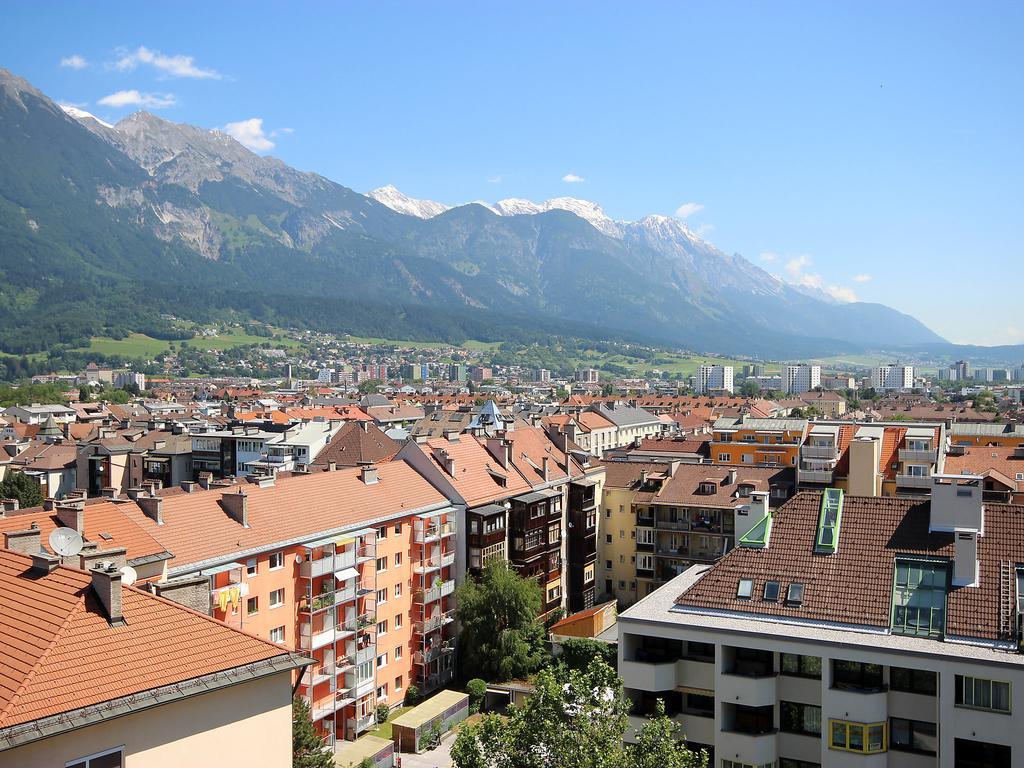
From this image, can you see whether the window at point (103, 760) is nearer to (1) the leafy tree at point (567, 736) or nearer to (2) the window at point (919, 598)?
(1) the leafy tree at point (567, 736)

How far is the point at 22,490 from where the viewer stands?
240 ft

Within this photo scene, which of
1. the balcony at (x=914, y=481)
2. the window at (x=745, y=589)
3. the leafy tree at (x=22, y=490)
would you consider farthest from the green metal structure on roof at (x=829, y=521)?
the leafy tree at (x=22, y=490)

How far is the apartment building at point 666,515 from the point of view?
5588 centimetres

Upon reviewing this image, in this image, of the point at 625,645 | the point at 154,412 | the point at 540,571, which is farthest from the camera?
the point at 154,412

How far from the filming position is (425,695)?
4603 cm

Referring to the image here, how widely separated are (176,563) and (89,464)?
5958cm

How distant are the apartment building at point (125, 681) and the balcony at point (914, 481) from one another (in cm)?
5127

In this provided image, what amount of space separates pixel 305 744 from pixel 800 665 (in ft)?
53.6

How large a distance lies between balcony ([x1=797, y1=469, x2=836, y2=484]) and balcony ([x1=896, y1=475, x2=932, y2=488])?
418cm

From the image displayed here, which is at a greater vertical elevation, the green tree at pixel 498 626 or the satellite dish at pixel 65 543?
the satellite dish at pixel 65 543

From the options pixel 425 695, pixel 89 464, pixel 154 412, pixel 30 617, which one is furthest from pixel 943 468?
pixel 154 412

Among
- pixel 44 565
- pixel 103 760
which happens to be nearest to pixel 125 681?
pixel 103 760

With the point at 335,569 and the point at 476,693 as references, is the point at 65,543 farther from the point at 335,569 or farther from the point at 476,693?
the point at 476,693

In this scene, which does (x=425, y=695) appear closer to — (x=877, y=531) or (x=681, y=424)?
(x=877, y=531)
